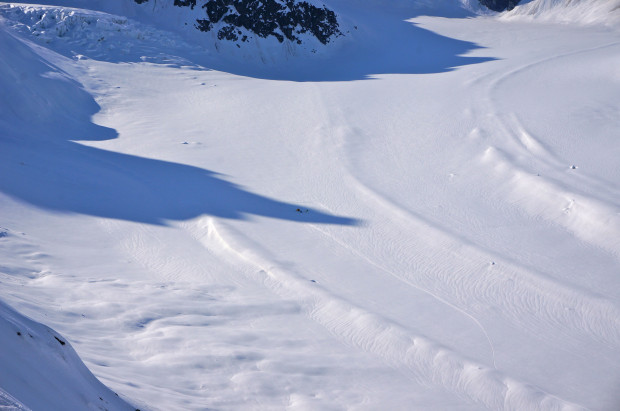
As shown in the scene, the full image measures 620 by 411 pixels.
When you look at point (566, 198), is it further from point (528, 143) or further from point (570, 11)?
point (570, 11)

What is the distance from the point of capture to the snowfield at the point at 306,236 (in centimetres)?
469

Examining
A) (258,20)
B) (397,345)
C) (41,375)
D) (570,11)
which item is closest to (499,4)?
(570,11)

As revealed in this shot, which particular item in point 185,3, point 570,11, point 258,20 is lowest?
point 258,20

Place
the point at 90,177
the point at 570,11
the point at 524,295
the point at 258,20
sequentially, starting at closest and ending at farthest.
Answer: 1. the point at 524,295
2. the point at 90,177
3. the point at 258,20
4. the point at 570,11

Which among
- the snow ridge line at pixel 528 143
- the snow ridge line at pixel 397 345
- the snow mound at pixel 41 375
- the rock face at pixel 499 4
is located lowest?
the snow ridge line at pixel 397 345

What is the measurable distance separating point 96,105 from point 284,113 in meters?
4.55

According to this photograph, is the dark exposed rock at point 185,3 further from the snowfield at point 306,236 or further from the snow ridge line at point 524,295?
the snow ridge line at point 524,295

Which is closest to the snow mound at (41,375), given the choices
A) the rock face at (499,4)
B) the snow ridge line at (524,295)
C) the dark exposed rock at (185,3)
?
the snow ridge line at (524,295)

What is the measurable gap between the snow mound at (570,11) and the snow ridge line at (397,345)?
67.2ft

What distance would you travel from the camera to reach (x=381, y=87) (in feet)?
49.4

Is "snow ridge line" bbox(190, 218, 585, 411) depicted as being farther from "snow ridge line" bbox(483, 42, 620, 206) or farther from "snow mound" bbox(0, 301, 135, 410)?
"snow ridge line" bbox(483, 42, 620, 206)

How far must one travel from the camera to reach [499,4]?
27641mm

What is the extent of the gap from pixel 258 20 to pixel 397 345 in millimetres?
16569

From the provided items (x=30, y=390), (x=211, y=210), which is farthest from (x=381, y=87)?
(x=30, y=390)
